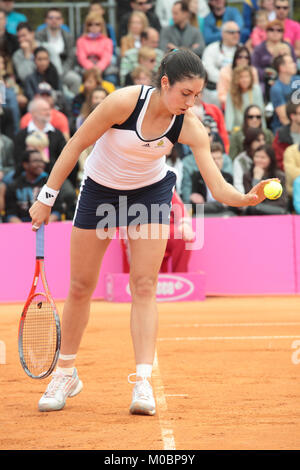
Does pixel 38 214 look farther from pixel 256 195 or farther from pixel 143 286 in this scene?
pixel 256 195

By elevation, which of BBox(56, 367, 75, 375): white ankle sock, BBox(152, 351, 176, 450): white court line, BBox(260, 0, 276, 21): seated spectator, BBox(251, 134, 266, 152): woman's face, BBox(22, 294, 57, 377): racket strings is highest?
BBox(260, 0, 276, 21): seated spectator

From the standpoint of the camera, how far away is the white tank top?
459 centimetres

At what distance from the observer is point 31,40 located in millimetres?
13297

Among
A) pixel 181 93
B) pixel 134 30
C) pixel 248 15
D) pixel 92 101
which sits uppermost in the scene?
pixel 248 15

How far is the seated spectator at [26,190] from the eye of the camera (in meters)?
11.8

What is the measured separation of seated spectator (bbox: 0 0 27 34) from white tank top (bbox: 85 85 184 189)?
31.7 feet

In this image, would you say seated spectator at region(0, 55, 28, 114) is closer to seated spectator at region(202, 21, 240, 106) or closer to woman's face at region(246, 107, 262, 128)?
seated spectator at region(202, 21, 240, 106)

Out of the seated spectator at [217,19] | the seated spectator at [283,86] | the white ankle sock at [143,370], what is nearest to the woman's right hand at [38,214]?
the white ankle sock at [143,370]

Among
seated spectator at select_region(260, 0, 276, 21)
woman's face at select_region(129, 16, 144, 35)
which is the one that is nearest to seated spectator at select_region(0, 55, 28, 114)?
woman's face at select_region(129, 16, 144, 35)

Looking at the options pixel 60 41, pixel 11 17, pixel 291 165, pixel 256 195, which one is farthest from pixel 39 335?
pixel 11 17

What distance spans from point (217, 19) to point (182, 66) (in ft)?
A: 32.5

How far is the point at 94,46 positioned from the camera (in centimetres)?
1334

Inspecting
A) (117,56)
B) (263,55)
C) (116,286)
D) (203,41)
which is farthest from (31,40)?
(116,286)

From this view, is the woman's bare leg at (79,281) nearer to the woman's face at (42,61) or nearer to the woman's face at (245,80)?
the woman's face at (245,80)
